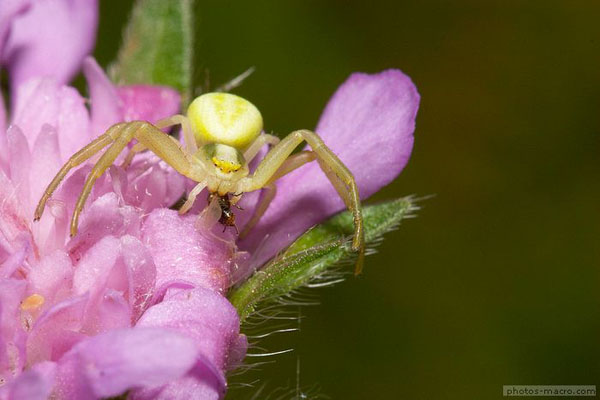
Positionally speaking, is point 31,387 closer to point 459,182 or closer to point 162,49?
point 162,49

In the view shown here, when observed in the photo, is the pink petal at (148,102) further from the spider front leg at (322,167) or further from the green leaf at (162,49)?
the spider front leg at (322,167)

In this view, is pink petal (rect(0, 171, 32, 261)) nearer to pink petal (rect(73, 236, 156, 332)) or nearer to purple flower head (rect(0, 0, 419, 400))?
purple flower head (rect(0, 0, 419, 400))

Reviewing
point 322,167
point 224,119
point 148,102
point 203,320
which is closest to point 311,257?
point 203,320

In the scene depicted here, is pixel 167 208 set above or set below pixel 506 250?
above

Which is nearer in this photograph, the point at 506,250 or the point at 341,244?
the point at 341,244

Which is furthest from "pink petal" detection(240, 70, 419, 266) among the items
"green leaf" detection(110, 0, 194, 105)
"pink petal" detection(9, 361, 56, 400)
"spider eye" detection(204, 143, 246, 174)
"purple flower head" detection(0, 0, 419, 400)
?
"pink petal" detection(9, 361, 56, 400)

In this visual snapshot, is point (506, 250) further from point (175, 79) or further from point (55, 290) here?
point (55, 290)

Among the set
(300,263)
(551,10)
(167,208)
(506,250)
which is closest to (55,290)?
(167,208)
